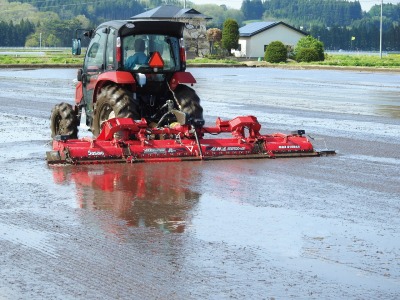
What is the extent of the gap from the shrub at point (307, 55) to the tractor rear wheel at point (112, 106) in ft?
203

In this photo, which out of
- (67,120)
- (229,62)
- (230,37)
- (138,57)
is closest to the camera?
(138,57)

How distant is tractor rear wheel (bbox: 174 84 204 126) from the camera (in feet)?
48.3

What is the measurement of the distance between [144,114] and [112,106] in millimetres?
761

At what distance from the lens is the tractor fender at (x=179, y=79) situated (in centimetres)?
1492

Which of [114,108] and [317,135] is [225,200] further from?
[317,135]

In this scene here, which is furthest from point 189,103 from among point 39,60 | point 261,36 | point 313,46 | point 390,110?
point 261,36

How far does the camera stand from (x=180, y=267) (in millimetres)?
7848

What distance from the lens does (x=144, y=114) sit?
15.1 m

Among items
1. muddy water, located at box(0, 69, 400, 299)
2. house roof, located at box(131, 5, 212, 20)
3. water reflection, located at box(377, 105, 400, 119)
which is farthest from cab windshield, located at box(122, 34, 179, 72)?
house roof, located at box(131, 5, 212, 20)

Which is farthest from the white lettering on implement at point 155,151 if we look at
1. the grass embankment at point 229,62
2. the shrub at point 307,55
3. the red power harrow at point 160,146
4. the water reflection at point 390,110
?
the shrub at point 307,55

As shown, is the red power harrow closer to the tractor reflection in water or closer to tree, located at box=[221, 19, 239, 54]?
the tractor reflection in water

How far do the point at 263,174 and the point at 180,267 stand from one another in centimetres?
505

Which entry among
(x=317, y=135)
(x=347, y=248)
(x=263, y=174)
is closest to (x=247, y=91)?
(x=317, y=135)

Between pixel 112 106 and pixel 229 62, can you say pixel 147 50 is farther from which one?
pixel 229 62
